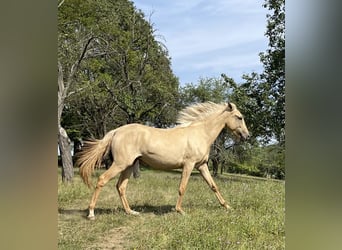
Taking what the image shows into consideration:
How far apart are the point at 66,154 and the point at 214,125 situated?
832mm

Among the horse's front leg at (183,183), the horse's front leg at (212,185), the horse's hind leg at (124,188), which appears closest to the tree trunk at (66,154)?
the horse's hind leg at (124,188)

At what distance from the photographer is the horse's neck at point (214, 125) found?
2.12 meters

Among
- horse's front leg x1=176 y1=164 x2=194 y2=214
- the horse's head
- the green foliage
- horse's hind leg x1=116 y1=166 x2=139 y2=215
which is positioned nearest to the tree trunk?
the green foliage

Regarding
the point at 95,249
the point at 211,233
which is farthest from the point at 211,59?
the point at 95,249

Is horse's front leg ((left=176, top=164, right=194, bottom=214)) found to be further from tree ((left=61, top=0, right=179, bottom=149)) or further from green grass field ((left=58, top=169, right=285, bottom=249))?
tree ((left=61, top=0, right=179, bottom=149))

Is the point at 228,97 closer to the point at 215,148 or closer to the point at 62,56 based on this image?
the point at 215,148

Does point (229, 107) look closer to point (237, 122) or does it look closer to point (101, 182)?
point (237, 122)

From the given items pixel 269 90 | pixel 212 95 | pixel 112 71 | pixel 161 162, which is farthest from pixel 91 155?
pixel 269 90

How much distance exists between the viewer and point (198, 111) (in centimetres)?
213

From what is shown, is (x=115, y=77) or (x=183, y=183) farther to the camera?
(x=115, y=77)

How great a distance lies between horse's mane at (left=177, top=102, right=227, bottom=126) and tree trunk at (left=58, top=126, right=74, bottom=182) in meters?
0.63

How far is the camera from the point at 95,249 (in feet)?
6.04

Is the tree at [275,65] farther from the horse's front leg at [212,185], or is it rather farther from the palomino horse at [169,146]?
the horse's front leg at [212,185]
